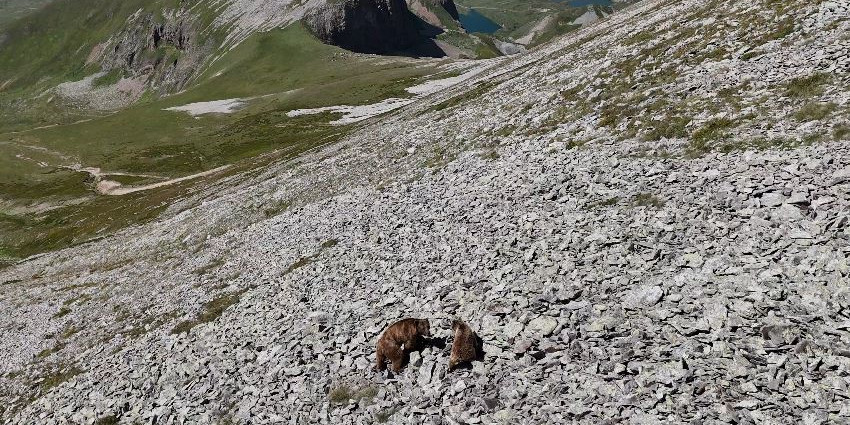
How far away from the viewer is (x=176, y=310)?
32.2m

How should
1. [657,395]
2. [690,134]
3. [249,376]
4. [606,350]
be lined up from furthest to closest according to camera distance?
[690,134] < [249,376] < [606,350] < [657,395]

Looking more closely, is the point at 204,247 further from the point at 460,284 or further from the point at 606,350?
the point at 606,350

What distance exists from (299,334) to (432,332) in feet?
23.9

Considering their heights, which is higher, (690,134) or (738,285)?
(690,134)

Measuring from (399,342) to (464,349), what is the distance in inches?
102

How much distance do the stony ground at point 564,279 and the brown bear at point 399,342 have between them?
2.25 feet

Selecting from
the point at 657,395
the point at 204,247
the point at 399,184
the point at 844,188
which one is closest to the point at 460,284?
the point at 657,395

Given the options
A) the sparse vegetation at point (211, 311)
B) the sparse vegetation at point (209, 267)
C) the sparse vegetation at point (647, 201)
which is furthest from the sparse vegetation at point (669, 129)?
the sparse vegetation at point (209, 267)

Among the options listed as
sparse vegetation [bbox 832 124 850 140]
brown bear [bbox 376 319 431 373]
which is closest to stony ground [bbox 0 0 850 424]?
sparse vegetation [bbox 832 124 850 140]

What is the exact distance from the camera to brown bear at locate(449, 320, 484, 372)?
15.5 metres

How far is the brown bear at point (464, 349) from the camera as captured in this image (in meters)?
15.5

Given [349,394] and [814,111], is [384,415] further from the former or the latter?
[814,111]

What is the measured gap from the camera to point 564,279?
58.3 ft

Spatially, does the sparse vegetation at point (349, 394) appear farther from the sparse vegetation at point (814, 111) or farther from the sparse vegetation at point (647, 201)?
the sparse vegetation at point (814, 111)
